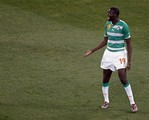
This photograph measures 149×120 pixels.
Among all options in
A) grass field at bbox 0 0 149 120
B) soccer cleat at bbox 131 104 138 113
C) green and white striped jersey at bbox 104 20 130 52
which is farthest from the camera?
grass field at bbox 0 0 149 120

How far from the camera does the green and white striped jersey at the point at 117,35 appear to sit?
998cm

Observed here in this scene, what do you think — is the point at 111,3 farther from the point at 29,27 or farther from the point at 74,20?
the point at 29,27

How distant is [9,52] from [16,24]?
173 inches

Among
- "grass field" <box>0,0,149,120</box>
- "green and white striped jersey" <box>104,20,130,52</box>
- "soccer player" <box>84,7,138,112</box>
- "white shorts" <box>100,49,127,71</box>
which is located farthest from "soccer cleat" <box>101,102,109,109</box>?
"green and white striped jersey" <box>104,20,130,52</box>

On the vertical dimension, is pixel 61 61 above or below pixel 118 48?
below

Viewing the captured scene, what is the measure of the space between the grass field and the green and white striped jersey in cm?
130

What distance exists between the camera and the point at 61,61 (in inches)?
582

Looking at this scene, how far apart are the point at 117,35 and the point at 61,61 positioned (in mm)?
4924

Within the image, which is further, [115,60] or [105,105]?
[105,105]

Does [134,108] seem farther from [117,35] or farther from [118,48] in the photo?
[117,35]

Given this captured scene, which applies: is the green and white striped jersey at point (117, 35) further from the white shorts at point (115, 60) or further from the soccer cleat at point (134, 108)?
the soccer cleat at point (134, 108)

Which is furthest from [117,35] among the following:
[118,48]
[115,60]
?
[115,60]

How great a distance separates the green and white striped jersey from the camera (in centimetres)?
998

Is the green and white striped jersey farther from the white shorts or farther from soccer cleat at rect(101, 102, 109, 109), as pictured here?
soccer cleat at rect(101, 102, 109, 109)
